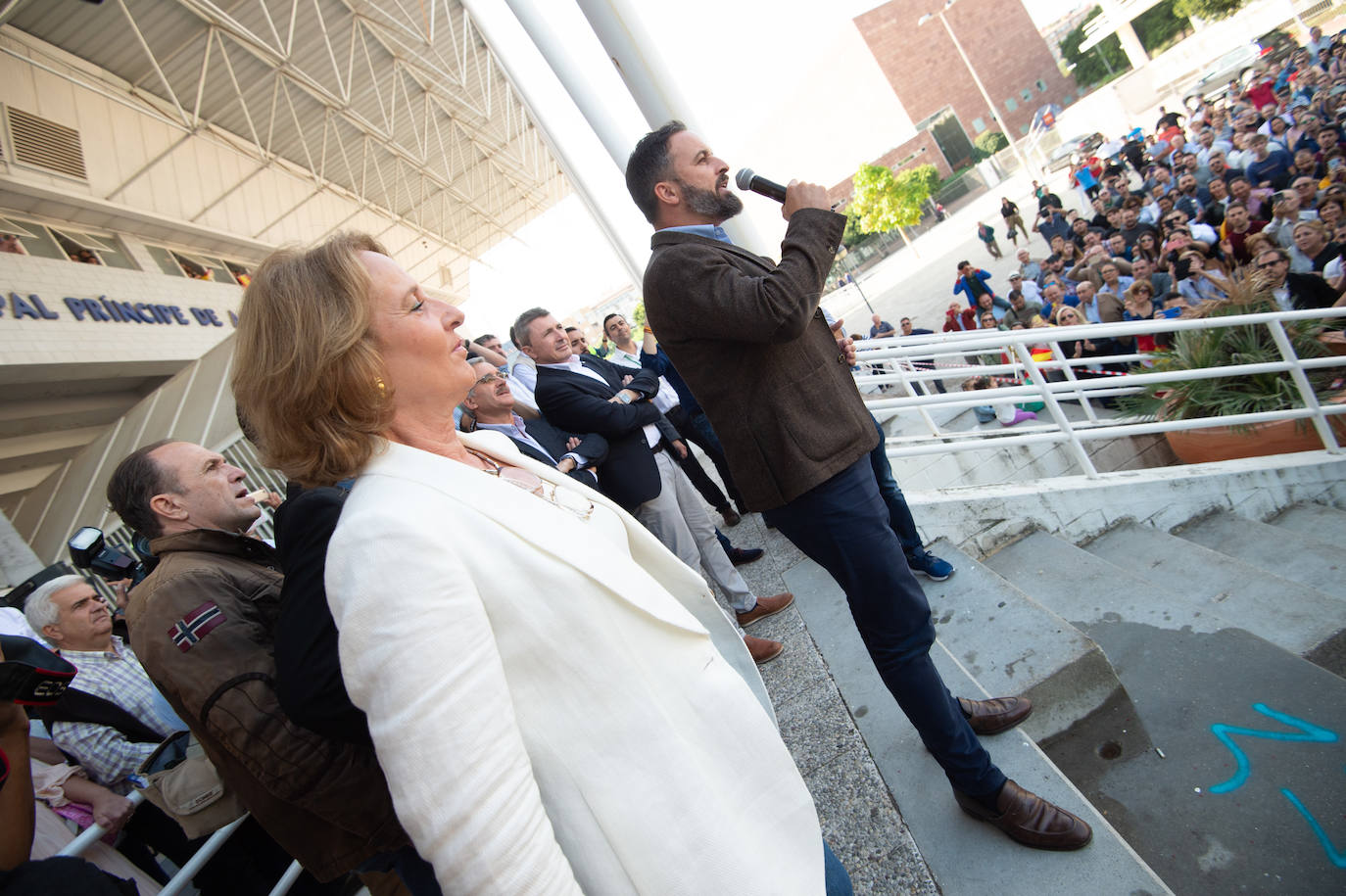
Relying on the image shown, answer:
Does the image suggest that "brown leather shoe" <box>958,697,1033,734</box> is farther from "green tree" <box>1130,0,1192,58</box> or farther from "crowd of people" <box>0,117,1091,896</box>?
"green tree" <box>1130,0,1192,58</box>

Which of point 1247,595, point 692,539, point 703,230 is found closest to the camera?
point 703,230

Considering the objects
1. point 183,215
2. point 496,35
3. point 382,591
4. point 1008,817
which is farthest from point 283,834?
point 183,215

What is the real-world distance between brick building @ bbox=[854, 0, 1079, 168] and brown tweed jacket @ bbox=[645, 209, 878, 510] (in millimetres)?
58536

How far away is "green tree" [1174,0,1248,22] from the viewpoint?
45125 millimetres

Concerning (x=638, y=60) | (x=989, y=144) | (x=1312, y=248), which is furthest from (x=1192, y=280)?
(x=989, y=144)

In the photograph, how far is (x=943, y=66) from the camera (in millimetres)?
54281

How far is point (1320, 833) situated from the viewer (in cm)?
205

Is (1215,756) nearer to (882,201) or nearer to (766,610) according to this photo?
(766,610)

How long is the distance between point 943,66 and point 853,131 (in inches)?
368

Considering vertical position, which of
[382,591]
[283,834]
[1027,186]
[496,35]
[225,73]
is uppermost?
[225,73]

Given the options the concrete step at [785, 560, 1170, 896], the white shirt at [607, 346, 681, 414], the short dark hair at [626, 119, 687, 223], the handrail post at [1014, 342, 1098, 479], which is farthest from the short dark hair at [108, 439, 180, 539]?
the handrail post at [1014, 342, 1098, 479]

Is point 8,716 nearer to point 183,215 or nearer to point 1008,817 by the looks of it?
point 1008,817

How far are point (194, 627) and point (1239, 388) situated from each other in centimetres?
614

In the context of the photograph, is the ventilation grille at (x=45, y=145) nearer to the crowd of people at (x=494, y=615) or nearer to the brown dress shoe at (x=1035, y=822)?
the crowd of people at (x=494, y=615)
